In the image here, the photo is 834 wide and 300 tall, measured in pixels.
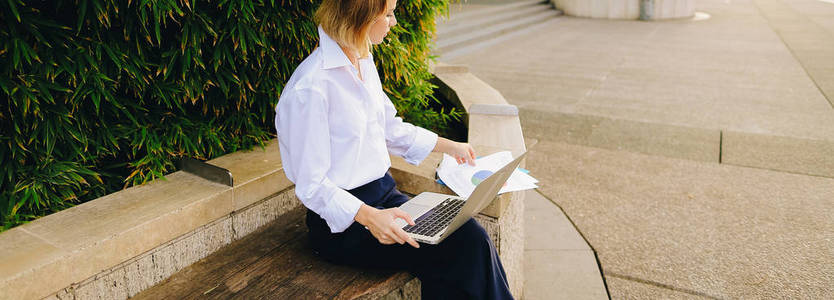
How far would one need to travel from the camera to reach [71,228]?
2.12 meters

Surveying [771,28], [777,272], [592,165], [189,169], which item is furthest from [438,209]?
[771,28]

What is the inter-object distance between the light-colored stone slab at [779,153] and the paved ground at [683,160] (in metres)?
0.11

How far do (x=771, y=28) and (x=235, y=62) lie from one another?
14378 mm

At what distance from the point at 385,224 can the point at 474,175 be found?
782 mm

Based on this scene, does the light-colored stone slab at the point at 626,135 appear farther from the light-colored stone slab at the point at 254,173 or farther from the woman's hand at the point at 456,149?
the light-colored stone slab at the point at 254,173

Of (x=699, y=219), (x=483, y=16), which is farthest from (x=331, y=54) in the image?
(x=483, y=16)

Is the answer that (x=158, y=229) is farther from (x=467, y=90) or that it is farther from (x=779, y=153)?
(x=779, y=153)

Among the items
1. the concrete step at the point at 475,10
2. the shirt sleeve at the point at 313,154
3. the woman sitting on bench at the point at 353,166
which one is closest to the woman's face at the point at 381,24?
the woman sitting on bench at the point at 353,166

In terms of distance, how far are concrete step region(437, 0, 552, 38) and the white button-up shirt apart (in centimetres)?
864

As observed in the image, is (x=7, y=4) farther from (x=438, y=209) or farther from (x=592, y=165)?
(x=592, y=165)

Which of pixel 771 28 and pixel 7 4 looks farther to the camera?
pixel 771 28

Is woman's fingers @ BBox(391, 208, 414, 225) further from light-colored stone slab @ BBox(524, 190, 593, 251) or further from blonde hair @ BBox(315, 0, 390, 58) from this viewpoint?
light-colored stone slab @ BBox(524, 190, 593, 251)

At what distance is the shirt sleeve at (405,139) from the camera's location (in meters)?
2.61

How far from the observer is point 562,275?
337 centimetres
